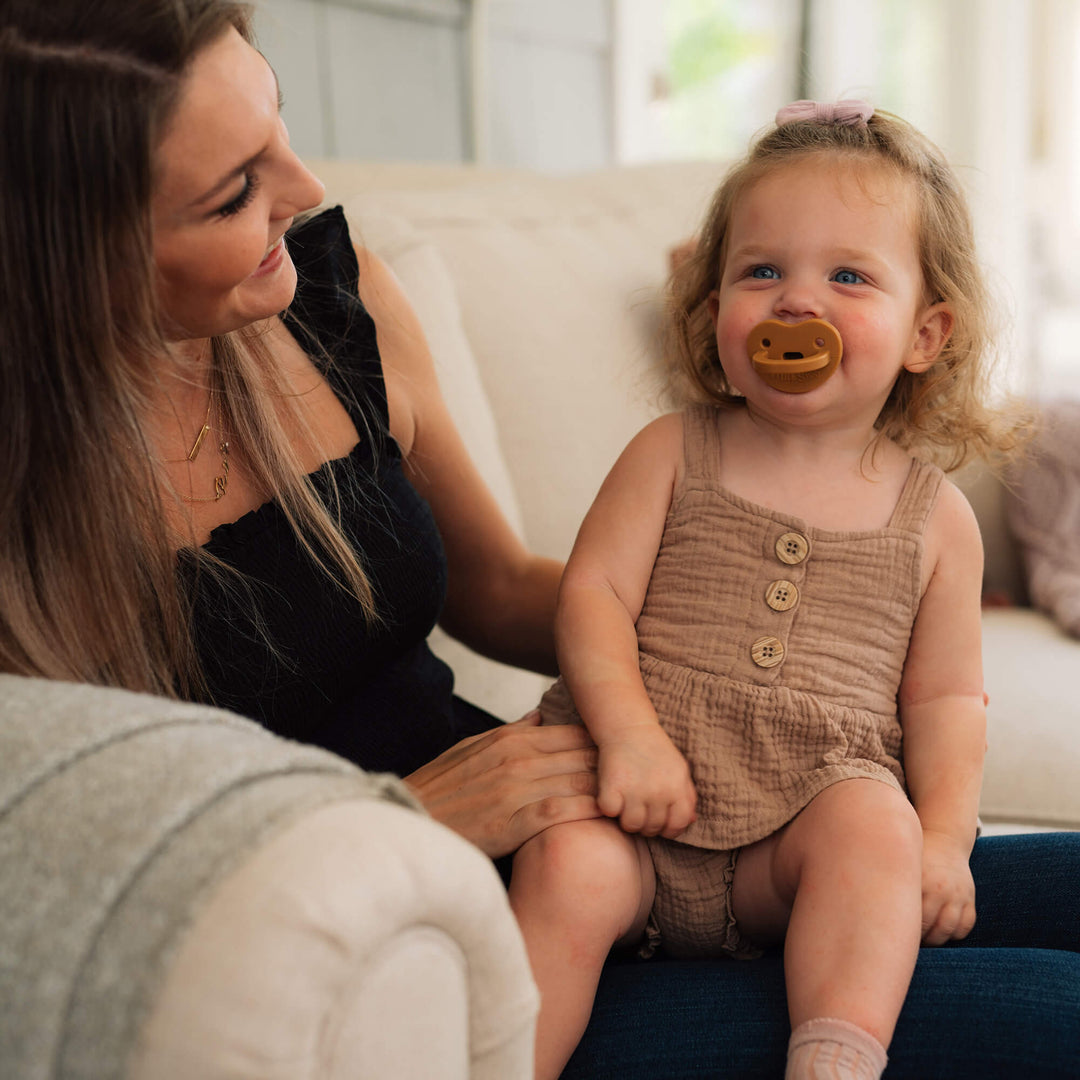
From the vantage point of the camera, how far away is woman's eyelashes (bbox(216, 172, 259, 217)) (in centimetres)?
71

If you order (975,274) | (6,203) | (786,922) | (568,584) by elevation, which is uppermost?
(6,203)

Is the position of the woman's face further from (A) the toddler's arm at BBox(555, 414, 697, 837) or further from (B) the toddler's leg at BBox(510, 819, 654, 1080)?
(B) the toddler's leg at BBox(510, 819, 654, 1080)

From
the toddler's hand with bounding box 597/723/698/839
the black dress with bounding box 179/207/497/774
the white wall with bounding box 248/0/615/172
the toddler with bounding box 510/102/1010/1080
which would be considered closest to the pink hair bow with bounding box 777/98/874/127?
the toddler with bounding box 510/102/1010/1080

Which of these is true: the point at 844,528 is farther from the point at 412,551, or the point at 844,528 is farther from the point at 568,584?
the point at 412,551

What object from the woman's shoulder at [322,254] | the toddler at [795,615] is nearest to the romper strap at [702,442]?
the toddler at [795,615]

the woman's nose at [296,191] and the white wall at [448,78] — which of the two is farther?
the white wall at [448,78]

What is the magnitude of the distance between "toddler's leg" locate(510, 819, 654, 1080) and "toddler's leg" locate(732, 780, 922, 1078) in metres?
0.10

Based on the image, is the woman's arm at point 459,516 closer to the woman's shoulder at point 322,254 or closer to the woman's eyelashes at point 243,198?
the woman's shoulder at point 322,254

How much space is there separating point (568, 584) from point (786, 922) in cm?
30

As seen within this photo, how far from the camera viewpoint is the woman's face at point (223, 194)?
674 millimetres

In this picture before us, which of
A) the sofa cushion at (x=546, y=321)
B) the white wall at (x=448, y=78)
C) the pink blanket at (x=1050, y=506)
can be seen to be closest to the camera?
the sofa cushion at (x=546, y=321)

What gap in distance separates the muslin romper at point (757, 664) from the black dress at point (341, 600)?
15 centimetres

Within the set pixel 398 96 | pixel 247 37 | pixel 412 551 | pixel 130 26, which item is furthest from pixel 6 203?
pixel 398 96

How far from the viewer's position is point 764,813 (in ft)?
2.57
